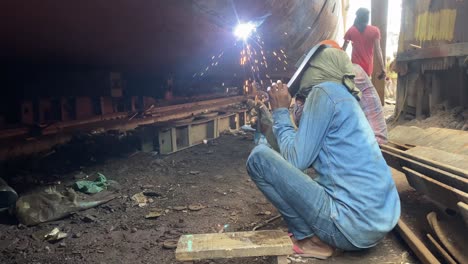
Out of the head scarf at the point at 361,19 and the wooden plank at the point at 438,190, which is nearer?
the wooden plank at the point at 438,190

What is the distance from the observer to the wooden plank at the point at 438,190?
6.30 ft

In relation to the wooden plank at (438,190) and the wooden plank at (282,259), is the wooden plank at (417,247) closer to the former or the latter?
the wooden plank at (438,190)

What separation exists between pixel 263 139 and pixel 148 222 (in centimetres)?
120

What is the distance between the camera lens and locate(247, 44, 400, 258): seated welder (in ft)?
5.83

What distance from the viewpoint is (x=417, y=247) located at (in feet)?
6.55

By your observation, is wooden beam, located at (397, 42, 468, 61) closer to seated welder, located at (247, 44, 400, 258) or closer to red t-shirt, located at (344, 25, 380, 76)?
red t-shirt, located at (344, 25, 380, 76)

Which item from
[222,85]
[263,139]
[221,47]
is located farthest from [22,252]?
[222,85]

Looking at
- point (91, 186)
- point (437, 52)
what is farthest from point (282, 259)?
point (437, 52)

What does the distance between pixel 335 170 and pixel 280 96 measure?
21.4 inches

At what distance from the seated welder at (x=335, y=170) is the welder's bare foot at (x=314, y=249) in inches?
2.1

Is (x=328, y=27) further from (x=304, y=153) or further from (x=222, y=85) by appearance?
(x=304, y=153)

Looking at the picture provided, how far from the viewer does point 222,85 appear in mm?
8836

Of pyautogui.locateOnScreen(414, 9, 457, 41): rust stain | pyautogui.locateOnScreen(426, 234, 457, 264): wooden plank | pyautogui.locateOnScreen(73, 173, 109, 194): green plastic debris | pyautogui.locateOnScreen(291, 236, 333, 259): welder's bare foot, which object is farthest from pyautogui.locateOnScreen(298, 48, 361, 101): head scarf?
pyautogui.locateOnScreen(414, 9, 457, 41): rust stain

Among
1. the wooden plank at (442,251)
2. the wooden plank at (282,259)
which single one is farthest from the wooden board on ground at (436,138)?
the wooden plank at (282,259)
